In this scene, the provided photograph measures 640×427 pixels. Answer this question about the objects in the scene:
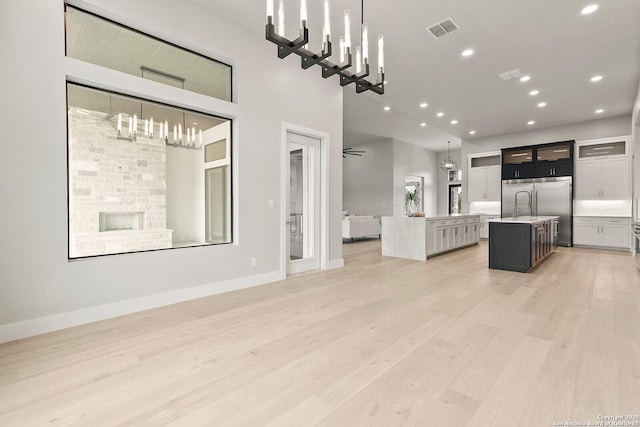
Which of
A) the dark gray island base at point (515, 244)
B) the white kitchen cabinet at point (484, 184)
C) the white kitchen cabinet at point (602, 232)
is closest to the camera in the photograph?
the dark gray island base at point (515, 244)

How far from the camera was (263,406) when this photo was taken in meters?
1.66

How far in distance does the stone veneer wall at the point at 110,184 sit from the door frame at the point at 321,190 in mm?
1589

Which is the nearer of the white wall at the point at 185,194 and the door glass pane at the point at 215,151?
the white wall at the point at 185,194

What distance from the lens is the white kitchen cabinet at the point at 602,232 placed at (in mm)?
7332

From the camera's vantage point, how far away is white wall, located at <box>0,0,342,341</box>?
2.54 metres

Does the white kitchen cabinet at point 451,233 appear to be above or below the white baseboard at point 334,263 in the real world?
above

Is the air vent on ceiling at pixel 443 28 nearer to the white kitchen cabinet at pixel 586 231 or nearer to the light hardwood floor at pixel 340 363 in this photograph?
the light hardwood floor at pixel 340 363

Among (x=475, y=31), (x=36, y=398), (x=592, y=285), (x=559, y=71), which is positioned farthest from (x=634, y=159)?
(x=36, y=398)

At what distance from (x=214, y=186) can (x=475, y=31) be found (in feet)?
13.2

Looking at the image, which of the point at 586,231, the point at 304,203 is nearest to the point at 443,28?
the point at 304,203

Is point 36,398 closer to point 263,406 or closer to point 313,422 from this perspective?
point 263,406

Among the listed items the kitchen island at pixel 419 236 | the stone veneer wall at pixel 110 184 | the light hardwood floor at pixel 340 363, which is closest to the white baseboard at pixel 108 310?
the light hardwood floor at pixel 340 363

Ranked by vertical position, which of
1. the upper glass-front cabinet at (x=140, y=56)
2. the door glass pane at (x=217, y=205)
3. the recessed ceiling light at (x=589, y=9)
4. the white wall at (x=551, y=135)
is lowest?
the door glass pane at (x=217, y=205)

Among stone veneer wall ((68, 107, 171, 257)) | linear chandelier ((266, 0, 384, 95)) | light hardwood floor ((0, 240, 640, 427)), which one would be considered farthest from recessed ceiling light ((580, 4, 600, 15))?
stone veneer wall ((68, 107, 171, 257))
